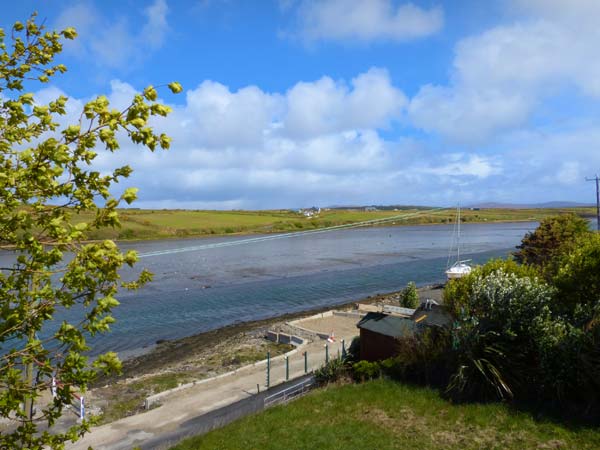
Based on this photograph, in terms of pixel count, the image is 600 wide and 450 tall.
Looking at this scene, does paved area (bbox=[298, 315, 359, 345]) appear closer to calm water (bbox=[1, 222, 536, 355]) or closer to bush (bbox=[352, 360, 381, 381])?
calm water (bbox=[1, 222, 536, 355])

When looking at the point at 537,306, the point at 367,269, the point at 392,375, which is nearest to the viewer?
the point at 537,306

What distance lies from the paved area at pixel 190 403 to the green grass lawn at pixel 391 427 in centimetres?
324

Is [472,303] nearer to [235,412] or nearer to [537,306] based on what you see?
[537,306]

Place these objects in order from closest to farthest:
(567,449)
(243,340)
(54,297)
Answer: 1. (54,297)
2. (567,449)
3. (243,340)

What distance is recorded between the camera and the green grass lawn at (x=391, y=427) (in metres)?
10.9

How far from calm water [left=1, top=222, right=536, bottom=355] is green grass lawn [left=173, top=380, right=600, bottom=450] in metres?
15.3

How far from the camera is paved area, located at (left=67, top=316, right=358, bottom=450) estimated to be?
49.3 feet

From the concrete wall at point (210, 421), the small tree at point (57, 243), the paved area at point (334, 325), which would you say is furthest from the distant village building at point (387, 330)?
the small tree at point (57, 243)

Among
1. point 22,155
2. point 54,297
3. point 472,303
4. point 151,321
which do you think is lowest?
point 151,321

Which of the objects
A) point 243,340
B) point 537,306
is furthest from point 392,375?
point 243,340

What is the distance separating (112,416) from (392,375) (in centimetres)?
1075

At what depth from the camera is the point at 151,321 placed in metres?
38.1

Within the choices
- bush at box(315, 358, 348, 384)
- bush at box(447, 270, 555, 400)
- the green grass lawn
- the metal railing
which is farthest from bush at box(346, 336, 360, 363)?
bush at box(447, 270, 555, 400)

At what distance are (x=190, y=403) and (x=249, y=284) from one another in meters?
36.3
